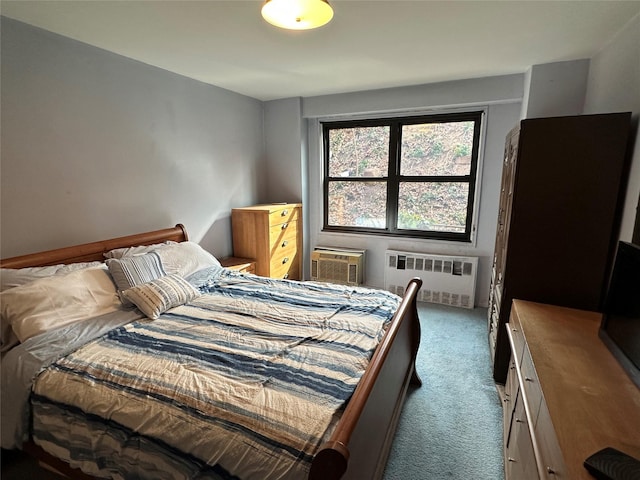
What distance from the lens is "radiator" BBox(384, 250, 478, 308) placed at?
3.57 m

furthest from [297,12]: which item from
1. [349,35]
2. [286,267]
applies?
[286,267]

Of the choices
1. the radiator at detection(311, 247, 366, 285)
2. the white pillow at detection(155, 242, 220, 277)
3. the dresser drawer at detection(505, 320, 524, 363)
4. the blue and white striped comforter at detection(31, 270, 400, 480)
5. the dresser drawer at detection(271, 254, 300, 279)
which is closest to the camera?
the blue and white striped comforter at detection(31, 270, 400, 480)

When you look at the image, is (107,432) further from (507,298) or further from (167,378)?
(507,298)

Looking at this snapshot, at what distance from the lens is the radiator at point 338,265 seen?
3.92 metres

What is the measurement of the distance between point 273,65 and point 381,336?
7.62 ft

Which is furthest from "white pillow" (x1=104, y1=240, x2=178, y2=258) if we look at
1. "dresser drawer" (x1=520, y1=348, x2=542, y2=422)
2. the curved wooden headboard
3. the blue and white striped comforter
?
"dresser drawer" (x1=520, y1=348, x2=542, y2=422)

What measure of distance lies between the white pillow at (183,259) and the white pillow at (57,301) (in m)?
0.43

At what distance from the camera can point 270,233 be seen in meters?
3.51

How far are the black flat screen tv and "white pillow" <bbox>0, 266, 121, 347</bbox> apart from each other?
256cm

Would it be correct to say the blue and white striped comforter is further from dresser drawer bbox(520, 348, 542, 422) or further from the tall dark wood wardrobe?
the tall dark wood wardrobe

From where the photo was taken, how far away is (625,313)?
52.6 inches

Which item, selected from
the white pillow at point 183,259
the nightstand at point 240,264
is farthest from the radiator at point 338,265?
the white pillow at point 183,259

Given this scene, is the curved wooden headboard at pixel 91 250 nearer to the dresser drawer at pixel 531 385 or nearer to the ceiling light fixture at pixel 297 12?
the ceiling light fixture at pixel 297 12

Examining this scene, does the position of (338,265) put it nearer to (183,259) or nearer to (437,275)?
(437,275)
